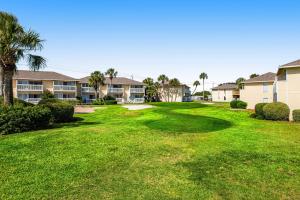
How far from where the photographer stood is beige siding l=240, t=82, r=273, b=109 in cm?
4735

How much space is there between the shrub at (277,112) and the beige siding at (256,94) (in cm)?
2085

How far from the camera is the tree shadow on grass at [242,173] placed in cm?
848

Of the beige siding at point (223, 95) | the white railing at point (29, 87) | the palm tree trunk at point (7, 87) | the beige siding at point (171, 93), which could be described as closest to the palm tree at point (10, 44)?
the palm tree trunk at point (7, 87)

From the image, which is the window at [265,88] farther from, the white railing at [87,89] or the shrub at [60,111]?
the white railing at [87,89]

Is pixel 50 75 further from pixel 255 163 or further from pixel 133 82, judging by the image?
pixel 255 163

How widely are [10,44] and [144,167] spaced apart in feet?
44.1

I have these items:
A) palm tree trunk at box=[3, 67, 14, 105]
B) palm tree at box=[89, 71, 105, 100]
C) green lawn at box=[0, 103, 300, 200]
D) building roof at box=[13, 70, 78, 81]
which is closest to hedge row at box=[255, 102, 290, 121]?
green lawn at box=[0, 103, 300, 200]

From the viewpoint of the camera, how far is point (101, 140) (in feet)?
46.8

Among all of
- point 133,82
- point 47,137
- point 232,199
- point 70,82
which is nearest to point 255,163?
point 232,199

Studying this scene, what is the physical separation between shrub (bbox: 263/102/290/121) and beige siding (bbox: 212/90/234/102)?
2962 inches

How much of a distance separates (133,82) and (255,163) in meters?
76.5

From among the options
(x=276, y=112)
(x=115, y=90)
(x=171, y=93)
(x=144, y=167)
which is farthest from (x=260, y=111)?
(x=171, y=93)

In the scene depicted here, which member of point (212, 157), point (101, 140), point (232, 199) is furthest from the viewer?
point (101, 140)

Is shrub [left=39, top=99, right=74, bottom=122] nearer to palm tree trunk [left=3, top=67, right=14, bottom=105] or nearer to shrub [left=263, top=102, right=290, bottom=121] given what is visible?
palm tree trunk [left=3, top=67, right=14, bottom=105]
